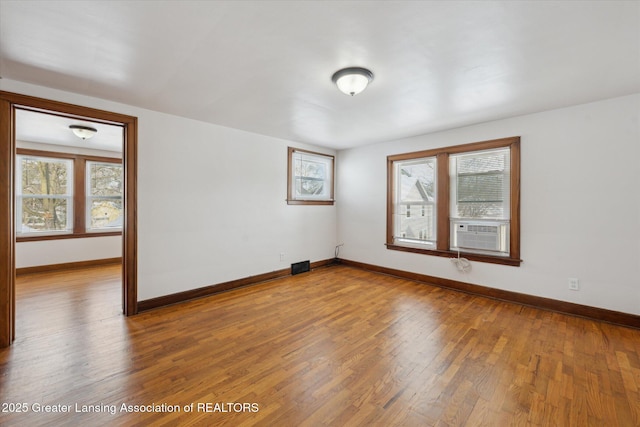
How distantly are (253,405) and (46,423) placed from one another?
1.20 metres

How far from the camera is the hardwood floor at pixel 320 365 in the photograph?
1.70 meters

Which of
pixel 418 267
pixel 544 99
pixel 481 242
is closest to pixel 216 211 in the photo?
pixel 418 267

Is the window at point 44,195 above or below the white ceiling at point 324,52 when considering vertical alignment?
below

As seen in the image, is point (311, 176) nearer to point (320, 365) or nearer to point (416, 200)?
point (416, 200)

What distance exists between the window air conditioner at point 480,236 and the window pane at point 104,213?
662 cm

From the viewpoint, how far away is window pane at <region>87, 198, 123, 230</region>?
5855 mm

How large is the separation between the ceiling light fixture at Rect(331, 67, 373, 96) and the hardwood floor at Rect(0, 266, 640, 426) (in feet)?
7.80

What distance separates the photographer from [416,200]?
4754 millimetres

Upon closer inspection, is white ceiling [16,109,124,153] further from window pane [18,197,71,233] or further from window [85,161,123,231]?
window pane [18,197,71,233]

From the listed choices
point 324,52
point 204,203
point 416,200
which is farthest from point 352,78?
point 416,200

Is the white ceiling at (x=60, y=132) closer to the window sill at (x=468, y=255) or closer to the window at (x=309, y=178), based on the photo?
the window at (x=309, y=178)

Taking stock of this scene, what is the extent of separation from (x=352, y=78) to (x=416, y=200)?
2944 millimetres

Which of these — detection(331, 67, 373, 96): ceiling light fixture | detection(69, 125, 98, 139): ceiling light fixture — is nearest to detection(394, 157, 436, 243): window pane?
detection(331, 67, 373, 96): ceiling light fixture

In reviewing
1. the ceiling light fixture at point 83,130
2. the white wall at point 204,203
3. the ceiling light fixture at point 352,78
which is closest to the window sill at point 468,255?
→ the white wall at point 204,203
